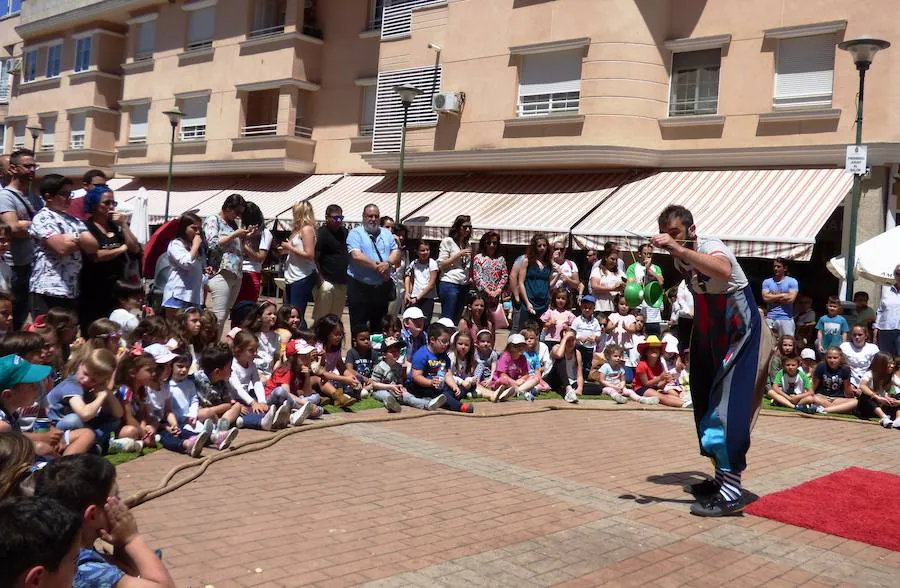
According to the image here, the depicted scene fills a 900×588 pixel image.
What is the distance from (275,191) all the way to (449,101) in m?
7.60

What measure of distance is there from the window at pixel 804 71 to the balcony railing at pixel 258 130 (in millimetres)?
15314

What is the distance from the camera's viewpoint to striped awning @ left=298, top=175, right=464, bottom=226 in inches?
931

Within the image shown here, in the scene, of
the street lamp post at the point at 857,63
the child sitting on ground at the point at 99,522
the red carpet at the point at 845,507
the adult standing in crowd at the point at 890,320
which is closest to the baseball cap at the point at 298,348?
the red carpet at the point at 845,507

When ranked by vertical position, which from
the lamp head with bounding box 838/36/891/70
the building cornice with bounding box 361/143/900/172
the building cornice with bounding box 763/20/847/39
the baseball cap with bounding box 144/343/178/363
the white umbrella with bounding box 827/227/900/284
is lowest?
the baseball cap with bounding box 144/343/178/363

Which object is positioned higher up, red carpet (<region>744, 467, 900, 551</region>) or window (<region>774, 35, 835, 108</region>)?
window (<region>774, 35, 835, 108</region>)

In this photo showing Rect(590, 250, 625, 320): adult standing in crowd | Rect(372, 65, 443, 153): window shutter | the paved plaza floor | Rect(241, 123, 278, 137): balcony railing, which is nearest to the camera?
the paved plaza floor

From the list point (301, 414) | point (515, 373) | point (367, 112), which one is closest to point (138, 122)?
point (367, 112)

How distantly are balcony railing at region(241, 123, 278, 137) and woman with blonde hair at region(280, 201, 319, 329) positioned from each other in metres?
17.7

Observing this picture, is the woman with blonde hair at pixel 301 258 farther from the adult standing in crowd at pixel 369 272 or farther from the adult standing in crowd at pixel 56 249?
the adult standing in crowd at pixel 56 249

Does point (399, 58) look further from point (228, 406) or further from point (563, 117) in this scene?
point (228, 406)

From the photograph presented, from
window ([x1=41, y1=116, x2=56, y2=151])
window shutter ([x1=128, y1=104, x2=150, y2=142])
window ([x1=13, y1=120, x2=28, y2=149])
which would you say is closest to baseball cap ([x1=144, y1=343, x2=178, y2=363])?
window shutter ([x1=128, y1=104, x2=150, y2=142])

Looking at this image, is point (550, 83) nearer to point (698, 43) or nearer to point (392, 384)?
point (698, 43)

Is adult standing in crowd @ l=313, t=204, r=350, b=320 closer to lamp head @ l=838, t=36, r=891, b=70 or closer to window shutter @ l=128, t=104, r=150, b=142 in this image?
lamp head @ l=838, t=36, r=891, b=70

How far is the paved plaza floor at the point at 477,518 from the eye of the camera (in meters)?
5.07
